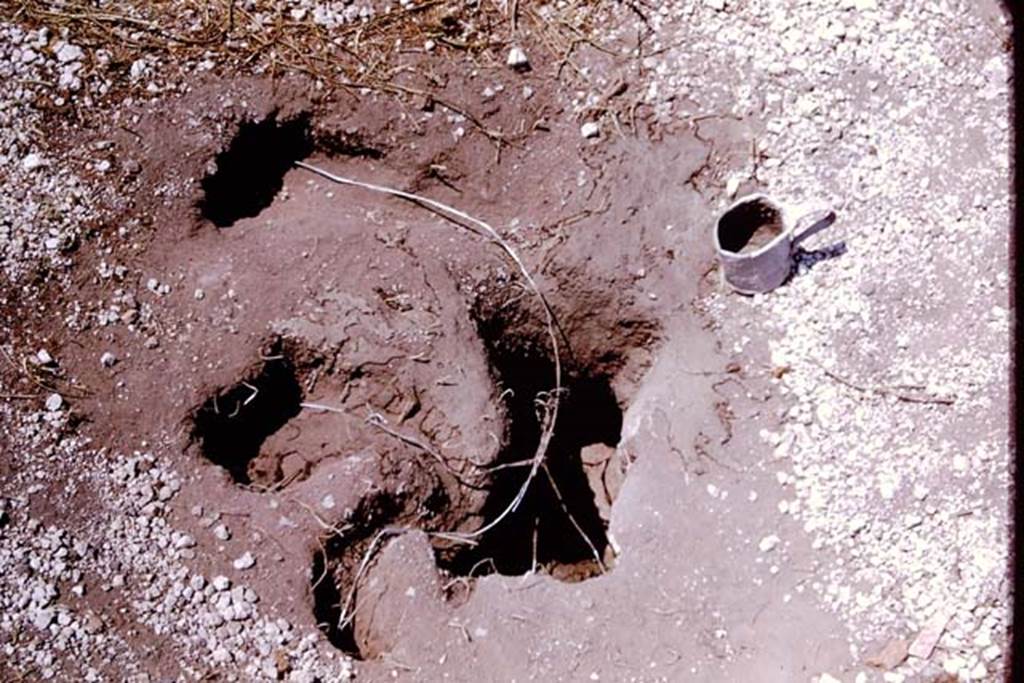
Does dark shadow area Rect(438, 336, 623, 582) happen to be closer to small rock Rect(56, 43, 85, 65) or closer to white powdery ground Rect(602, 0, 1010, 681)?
white powdery ground Rect(602, 0, 1010, 681)

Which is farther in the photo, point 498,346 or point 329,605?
point 498,346

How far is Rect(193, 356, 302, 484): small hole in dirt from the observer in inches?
130

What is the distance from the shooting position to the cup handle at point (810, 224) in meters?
3.33

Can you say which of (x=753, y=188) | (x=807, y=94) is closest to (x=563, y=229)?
(x=753, y=188)

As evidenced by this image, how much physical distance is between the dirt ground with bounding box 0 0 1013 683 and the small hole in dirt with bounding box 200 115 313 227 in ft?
0.03

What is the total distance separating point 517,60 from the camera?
3.65m

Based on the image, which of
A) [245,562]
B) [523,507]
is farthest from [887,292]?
[245,562]

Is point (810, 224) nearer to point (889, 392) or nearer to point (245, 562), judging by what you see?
point (889, 392)

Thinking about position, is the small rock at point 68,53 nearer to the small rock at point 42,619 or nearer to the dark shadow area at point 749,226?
the small rock at point 42,619

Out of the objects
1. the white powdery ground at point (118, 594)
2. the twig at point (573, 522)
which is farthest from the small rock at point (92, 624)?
the twig at point (573, 522)

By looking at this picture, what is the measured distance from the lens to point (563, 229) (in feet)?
11.6

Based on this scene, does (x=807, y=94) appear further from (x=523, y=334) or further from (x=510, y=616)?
(x=510, y=616)

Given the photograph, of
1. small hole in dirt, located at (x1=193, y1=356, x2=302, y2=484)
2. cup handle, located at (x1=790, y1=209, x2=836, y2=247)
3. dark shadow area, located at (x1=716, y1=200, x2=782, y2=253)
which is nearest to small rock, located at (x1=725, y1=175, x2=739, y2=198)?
dark shadow area, located at (x1=716, y1=200, x2=782, y2=253)

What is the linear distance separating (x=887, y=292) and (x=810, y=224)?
30cm
